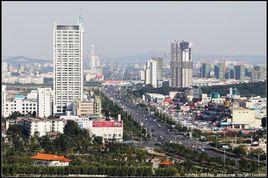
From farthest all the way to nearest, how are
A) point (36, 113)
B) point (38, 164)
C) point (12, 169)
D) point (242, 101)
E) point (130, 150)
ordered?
point (242, 101) < point (36, 113) < point (130, 150) < point (38, 164) < point (12, 169)

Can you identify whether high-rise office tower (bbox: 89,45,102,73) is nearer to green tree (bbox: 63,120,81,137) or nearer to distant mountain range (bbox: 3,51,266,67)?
distant mountain range (bbox: 3,51,266,67)

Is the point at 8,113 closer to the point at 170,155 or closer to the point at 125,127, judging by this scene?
the point at 125,127

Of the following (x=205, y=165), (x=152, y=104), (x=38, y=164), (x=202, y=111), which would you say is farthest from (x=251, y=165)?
(x=152, y=104)

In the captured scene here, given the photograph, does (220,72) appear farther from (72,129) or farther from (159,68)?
(72,129)

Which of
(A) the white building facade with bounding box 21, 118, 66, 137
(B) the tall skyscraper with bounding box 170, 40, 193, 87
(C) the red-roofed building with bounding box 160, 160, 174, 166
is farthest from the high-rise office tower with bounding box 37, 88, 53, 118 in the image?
(B) the tall skyscraper with bounding box 170, 40, 193, 87

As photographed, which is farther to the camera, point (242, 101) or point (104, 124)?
point (242, 101)

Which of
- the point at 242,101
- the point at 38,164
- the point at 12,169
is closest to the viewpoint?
the point at 12,169
